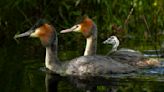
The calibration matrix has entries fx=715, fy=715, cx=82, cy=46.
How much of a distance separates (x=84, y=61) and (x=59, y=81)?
2.22ft

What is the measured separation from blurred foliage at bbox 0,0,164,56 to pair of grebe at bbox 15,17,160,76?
3.19 metres

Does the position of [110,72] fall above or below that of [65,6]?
below

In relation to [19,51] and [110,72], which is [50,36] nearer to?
[110,72]

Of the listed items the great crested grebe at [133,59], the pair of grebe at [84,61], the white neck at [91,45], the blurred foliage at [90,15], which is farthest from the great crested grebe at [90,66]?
the blurred foliage at [90,15]

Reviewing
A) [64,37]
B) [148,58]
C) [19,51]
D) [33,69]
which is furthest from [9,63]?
[64,37]

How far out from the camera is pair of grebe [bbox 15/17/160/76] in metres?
11.5

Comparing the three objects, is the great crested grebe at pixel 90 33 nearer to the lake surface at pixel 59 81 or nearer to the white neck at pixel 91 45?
the white neck at pixel 91 45

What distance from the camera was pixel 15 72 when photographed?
1177cm

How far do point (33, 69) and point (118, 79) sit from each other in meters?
1.81

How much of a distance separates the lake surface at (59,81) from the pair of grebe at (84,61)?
0.67 feet

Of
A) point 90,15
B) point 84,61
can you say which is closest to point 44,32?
point 84,61

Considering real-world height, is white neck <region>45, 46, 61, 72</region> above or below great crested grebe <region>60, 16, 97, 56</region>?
below

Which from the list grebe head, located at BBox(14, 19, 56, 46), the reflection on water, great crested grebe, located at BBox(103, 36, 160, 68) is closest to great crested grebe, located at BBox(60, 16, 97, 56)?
great crested grebe, located at BBox(103, 36, 160, 68)

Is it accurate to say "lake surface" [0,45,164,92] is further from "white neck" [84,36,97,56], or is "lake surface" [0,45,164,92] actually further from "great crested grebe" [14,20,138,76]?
"white neck" [84,36,97,56]
